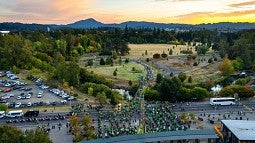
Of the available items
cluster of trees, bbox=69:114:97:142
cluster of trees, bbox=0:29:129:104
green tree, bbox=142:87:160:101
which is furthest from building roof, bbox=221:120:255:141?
cluster of trees, bbox=0:29:129:104

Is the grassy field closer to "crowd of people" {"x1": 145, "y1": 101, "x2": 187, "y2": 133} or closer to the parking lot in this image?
the parking lot

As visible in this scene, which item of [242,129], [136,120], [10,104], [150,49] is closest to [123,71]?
[10,104]

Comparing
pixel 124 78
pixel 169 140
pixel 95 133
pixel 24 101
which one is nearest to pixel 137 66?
pixel 124 78

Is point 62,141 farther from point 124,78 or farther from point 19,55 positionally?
point 19,55

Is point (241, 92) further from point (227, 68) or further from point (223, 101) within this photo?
point (227, 68)

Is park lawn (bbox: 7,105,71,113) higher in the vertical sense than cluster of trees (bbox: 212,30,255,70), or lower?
lower
